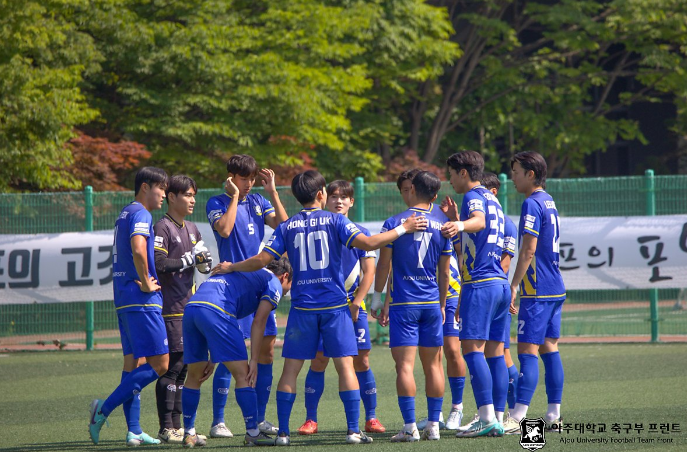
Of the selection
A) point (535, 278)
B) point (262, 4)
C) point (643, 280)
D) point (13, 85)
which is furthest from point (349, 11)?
point (535, 278)

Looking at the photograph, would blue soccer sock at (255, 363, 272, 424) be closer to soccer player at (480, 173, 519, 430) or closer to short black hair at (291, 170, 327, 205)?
short black hair at (291, 170, 327, 205)

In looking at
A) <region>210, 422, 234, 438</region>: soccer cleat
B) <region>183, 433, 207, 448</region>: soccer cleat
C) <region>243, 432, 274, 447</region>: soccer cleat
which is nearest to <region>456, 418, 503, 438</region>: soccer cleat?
<region>243, 432, 274, 447</region>: soccer cleat

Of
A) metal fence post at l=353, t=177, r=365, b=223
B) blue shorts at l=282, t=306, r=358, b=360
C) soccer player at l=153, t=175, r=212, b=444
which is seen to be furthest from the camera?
metal fence post at l=353, t=177, r=365, b=223

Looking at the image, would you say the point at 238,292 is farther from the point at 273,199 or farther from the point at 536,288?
the point at 536,288

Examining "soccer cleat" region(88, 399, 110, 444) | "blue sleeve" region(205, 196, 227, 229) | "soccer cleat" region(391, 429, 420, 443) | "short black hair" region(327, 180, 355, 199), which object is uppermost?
"short black hair" region(327, 180, 355, 199)

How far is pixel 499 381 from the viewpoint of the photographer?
6.93 metres

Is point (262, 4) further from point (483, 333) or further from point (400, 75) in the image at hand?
point (483, 333)

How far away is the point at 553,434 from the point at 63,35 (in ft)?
39.6

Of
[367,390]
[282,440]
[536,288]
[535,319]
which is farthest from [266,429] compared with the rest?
[536,288]

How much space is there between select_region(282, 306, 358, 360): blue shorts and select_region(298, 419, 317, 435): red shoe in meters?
0.95

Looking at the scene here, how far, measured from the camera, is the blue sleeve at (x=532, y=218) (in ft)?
23.1

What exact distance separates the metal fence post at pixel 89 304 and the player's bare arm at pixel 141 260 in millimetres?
7531

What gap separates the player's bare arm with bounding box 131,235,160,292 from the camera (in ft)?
22.0

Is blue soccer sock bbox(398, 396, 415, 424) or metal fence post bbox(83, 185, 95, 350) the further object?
metal fence post bbox(83, 185, 95, 350)
